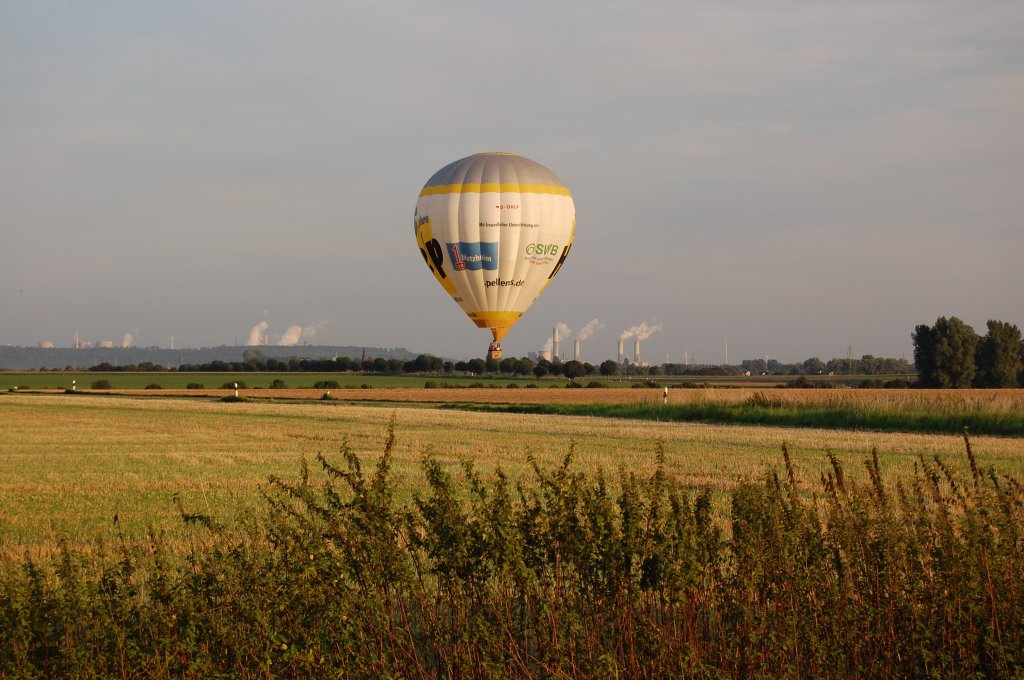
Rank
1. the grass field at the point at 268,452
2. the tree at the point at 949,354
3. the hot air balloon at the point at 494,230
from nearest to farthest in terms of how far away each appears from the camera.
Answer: the grass field at the point at 268,452
the hot air balloon at the point at 494,230
the tree at the point at 949,354

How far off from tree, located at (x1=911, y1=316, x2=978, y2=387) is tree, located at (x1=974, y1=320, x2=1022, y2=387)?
155cm

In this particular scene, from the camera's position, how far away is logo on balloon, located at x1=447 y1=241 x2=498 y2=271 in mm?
49156

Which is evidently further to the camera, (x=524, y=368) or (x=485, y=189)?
(x=524, y=368)

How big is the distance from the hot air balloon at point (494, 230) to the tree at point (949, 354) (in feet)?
234

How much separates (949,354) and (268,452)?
94.5m

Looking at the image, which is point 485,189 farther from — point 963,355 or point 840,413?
point 963,355

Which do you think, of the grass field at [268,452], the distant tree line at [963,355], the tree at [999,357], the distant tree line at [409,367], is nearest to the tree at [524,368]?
the distant tree line at [409,367]

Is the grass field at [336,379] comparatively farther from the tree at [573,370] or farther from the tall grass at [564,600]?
the tall grass at [564,600]

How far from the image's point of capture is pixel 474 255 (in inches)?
1944

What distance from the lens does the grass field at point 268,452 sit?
18203mm

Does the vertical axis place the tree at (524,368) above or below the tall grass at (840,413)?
above

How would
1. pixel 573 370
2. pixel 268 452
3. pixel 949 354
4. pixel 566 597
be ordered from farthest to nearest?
pixel 573 370, pixel 949 354, pixel 268 452, pixel 566 597

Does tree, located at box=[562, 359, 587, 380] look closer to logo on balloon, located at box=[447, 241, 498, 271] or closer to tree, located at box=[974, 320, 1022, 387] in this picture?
tree, located at box=[974, 320, 1022, 387]

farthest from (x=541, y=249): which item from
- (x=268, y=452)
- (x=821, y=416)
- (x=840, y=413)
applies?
(x=268, y=452)
